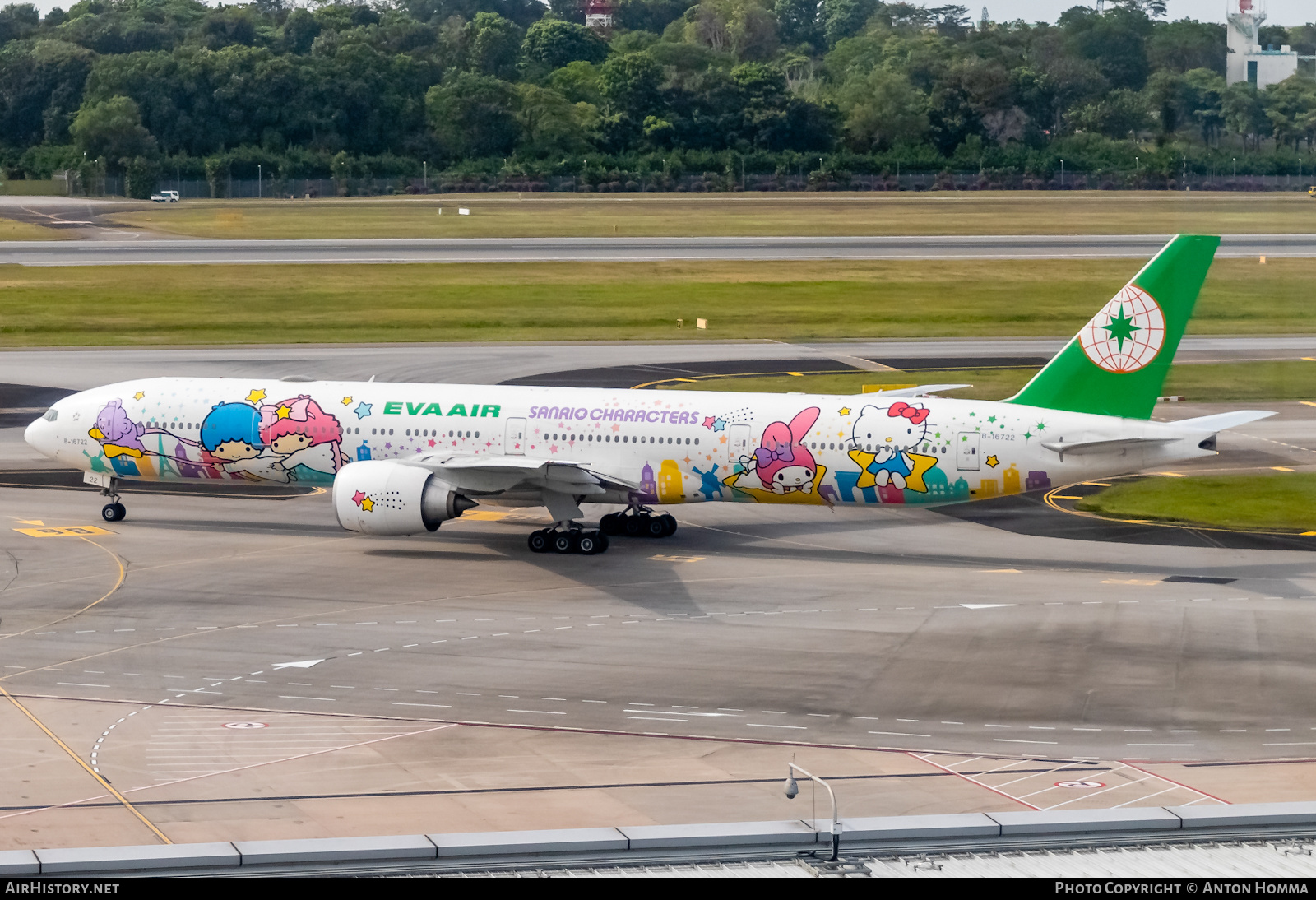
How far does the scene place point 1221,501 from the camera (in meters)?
61.4

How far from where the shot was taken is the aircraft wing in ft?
166

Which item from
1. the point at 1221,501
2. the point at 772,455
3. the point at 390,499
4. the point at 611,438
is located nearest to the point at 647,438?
the point at 611,438

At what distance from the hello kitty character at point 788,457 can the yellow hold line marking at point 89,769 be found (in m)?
24.0

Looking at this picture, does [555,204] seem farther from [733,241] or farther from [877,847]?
[877,847]

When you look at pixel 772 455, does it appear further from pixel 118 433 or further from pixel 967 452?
pixel 118 433

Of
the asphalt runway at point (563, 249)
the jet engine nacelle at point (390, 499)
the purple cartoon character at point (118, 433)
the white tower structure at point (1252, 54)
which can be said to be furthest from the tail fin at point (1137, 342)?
the asphalt runway at point (563, 249)

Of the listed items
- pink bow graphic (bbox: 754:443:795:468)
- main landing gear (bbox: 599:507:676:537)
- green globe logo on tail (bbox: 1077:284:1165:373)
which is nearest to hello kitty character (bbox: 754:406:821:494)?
pink bow graphic (bbox: 754:443:795:468)

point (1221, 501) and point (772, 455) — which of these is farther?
point (1221, 501)

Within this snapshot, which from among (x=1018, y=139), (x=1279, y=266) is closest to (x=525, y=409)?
(x=1279, y=266)

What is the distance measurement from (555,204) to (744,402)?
134 metres

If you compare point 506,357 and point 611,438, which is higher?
point 611,438

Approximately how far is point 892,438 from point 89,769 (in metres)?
27.4

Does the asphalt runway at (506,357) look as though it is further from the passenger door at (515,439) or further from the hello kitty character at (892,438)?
the hello kitty character at (892,438)

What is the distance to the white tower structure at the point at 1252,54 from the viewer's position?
6419 cm
